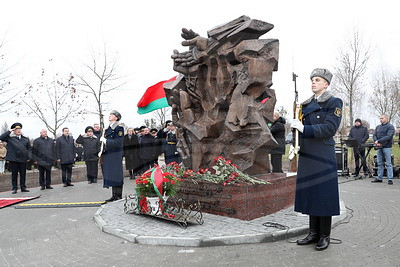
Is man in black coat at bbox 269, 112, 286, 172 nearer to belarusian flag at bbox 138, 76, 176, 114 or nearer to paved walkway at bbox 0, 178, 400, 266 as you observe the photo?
paved walkway at bbox 0, 178, 400, 266

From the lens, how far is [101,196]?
945cm

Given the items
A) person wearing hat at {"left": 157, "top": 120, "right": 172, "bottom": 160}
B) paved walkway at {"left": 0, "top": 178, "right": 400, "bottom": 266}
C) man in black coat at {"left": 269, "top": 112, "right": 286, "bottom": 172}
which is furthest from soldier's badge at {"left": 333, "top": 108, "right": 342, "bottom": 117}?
person wearing hat at {"left": 157, "top": 120, "right": 172, "bottom": 160}

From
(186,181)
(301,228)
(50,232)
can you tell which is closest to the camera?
(301,228)

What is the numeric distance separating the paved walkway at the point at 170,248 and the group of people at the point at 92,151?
172 cm

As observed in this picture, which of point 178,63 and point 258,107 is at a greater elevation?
point 178,63

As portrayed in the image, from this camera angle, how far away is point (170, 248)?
4625 millimetres

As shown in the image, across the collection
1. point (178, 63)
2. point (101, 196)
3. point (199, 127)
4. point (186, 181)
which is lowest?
Result: point (101, 196)

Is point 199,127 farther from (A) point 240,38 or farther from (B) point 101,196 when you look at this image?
(B) point 101,196

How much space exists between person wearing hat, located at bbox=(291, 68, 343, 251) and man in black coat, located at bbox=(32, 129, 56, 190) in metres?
9.48

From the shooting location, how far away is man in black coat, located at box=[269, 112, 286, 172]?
9391mm

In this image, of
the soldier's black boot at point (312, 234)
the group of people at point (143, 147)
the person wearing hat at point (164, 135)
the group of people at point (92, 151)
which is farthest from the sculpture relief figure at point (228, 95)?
the group of people at point (143, 147)

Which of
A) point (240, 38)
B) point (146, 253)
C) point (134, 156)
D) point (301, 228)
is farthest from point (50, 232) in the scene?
point (134, 156)

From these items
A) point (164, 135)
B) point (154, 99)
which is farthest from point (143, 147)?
point (154, 99)

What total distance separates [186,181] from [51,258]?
9.61 feet
